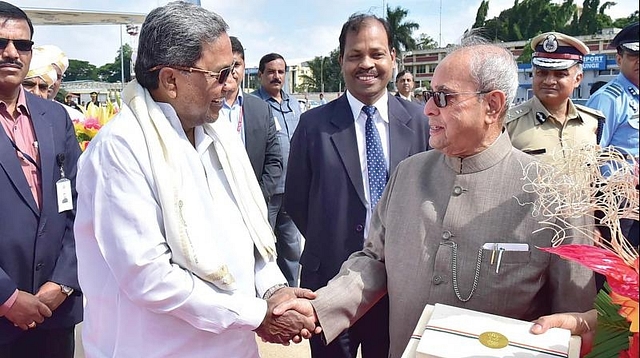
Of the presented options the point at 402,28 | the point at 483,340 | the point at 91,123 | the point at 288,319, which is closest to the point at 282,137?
the point at 91,123

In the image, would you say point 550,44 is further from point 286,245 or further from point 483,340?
point 483,340

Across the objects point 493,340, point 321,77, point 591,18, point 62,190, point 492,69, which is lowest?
point 493,340

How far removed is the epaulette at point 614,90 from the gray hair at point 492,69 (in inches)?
82.8

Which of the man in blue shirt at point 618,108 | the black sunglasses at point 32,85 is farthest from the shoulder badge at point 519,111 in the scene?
the black sunglasses at point 32,85

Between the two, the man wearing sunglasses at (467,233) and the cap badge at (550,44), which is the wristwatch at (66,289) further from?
the cap badge at (550,44)

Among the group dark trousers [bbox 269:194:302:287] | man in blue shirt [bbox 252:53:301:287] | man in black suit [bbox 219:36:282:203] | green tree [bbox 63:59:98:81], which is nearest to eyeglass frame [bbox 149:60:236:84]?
man in black suit [bbox 219:36:282:203]

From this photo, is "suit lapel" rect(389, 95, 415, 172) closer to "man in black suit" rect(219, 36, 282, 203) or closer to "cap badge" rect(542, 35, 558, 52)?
"cap badge" rect(542, 35, 558, 52)

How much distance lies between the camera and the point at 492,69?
1.83 metres

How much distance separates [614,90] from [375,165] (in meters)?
1.96

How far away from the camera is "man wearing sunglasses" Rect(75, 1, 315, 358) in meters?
1.65

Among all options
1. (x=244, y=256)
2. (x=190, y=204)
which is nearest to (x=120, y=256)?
(x=190, y=204)

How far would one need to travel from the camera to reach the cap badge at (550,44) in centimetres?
366

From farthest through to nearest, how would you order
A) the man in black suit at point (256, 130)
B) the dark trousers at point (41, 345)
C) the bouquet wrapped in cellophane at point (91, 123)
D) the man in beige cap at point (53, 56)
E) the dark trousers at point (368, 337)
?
the man in black suit at point (256, 130), the man in beige cap at point (53, 56), the bouquet wrapped in cellophane at point (91, 123), the dark trousers at point (368, 337), the dark trousers at point (41, 345)

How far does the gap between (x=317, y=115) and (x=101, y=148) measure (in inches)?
52.7
